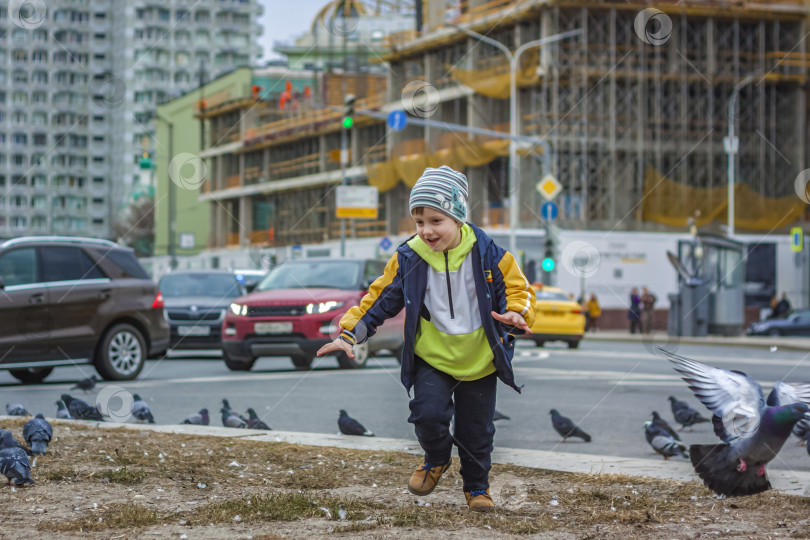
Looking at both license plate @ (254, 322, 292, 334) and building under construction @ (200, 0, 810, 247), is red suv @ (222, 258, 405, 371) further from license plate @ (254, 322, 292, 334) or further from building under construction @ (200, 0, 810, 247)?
building under construction @ (200, 0, 810, 247)

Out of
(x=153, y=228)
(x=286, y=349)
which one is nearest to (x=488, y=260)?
(x=286, y=349)

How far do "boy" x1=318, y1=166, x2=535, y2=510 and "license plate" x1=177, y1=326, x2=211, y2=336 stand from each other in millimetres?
14646

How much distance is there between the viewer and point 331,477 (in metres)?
5.71

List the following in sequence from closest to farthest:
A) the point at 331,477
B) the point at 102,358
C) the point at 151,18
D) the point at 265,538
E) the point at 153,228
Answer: the point at 265,538 < the point at 331,477 < the point at 102,358 < the point at 153,228 < the point at 151,18

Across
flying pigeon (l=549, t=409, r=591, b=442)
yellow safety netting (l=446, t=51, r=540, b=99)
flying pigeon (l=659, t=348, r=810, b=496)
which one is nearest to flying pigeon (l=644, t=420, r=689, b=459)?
flying pigeon (l=549, t=409, r=591, b=442)

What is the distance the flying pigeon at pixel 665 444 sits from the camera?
7.27 m

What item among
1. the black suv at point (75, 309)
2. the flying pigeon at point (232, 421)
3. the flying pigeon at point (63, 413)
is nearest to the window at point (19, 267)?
the black suv at point (75, 309)

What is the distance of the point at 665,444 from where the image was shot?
7.36 metres

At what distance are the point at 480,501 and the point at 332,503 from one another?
Answer: 63 cm

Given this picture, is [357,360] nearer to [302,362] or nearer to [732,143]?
[302,362]

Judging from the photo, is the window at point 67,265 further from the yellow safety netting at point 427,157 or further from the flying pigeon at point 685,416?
the yellow safety netting at point 427,157

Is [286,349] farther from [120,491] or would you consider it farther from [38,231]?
[38,231]

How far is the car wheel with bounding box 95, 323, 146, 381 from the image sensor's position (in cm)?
1345

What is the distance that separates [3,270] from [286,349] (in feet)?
12.7
